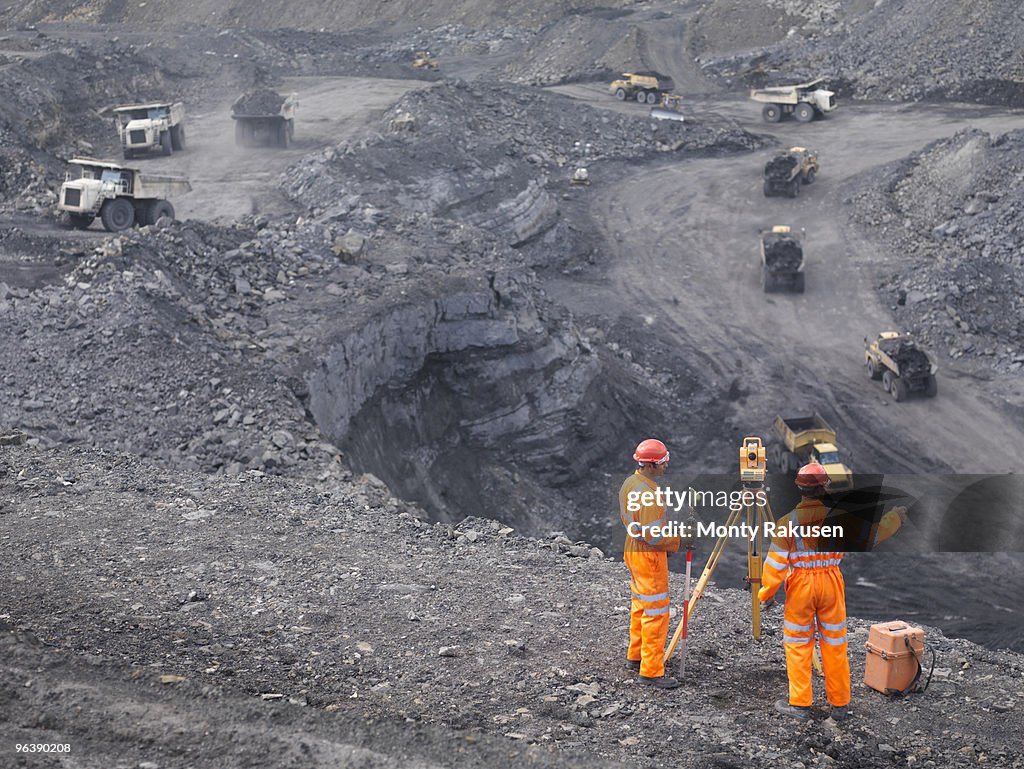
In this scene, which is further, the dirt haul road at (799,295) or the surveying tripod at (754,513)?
the dirt haul road at (799,295)

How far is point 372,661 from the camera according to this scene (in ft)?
26.9

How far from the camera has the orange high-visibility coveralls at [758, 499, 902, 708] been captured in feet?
24.3

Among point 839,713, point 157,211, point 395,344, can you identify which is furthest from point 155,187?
point 839,713

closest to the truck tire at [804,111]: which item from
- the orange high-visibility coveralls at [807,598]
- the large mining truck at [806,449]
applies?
the large mining truck at [806,449]

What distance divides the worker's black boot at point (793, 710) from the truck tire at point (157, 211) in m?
20.3

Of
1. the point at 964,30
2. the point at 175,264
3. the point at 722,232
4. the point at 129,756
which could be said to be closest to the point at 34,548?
the point at 129,756

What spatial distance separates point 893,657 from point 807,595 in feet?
3.59

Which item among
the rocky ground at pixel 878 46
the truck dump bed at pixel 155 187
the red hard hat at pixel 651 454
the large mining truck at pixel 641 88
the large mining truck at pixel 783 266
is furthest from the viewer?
the large mining truck at pixel 641 88

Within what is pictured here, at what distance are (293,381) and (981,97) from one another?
32.7 meters

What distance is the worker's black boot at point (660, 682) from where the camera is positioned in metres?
7.95

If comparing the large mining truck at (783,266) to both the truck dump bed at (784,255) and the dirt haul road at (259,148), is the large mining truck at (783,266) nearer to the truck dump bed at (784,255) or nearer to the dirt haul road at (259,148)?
the truck dump bed at (784,255)

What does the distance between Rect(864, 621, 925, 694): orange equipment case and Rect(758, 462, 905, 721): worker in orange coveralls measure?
0.59 metres

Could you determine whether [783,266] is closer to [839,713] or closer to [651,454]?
[651,454]

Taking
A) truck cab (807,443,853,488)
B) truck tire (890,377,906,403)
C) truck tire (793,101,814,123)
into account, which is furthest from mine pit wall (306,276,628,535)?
truck tire (793,101,814,123)
